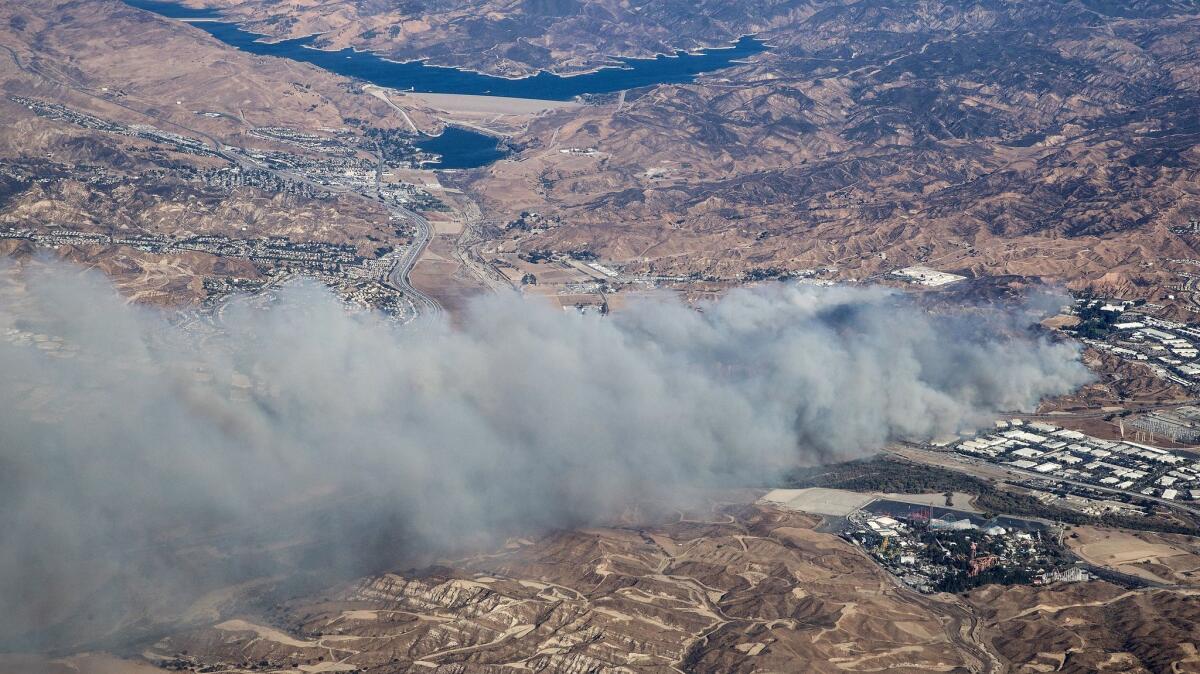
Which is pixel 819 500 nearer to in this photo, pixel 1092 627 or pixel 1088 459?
pixel 1088 459

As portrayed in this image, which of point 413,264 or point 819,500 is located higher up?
point 413,264

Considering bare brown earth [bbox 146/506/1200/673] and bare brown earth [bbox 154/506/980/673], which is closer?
bare brown earth [bbox 146/506/1200/673]

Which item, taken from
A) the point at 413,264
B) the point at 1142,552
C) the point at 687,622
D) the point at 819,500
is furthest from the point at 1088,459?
the point at 413,264

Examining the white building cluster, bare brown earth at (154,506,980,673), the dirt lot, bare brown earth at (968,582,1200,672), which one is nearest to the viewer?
bare brown earth at (968,582,1200,672)

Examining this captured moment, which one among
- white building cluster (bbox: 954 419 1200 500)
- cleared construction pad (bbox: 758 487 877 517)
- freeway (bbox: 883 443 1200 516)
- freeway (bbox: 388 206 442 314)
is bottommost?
cleared construction pad (bbox: 758 487 877 517)

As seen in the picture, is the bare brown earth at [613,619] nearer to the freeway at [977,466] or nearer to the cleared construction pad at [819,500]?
the cleared construction pad at [819,500]

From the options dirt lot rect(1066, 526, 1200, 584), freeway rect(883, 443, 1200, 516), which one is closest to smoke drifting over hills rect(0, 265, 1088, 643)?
freeway rect(883, 443, 1200, 516)

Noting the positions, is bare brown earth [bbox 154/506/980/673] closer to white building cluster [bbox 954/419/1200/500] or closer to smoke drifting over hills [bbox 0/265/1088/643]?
smoke drifting over hills [bbox 0/265/1088/643]

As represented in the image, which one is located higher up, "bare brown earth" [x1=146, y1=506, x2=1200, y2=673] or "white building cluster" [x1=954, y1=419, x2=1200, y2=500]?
"white building cluster" [x1=954, y1=419, x2=1200, y2=500]

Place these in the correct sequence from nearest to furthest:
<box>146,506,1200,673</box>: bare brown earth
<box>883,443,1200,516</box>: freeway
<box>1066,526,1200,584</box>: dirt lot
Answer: <box>146,506,1200,673</box>: bare brown earth < <box>1066,526,1200,584</box>: dirt lot < <box>883,443,1200,516</box>: freeway
